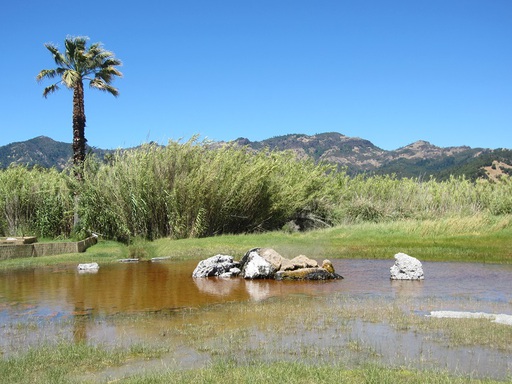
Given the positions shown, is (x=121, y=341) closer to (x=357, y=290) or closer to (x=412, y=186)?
(x=357, y=290)

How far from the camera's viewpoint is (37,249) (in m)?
21.5

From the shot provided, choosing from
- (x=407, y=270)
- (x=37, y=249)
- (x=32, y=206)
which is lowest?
(x=407, y=270)

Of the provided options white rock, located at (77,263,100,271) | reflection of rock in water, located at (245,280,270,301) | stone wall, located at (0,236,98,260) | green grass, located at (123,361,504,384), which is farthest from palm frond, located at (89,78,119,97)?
green grass, located at (123,361,504,384)

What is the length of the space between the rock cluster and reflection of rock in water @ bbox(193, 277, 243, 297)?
19.4 inches

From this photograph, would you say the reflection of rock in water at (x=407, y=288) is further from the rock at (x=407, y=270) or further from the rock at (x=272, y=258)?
the rock at (x=272, y=258)

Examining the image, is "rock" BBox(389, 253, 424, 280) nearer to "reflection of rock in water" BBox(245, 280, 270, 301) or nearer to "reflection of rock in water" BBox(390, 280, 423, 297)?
"reflection of rock in water" BBox(390, 280, 423, 297)

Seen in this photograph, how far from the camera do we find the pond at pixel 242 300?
8.40 metres

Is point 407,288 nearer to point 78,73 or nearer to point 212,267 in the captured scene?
point 212,267

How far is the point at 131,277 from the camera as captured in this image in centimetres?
1709

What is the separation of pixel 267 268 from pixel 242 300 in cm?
359

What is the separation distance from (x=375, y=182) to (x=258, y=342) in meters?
30.3

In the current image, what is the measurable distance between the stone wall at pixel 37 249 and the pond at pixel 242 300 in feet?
8.24

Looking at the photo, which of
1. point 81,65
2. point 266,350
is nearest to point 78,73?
point 81,65

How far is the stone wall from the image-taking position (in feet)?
67.9
